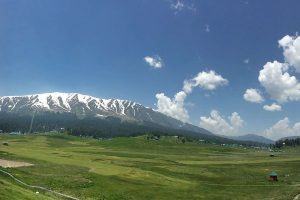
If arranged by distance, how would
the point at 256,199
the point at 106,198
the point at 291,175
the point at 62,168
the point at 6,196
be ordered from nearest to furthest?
the point at 6,196, the point at 106,198, the point at 256,199, the point at 62,168, the point at 291,175

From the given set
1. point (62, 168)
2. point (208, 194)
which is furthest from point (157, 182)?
point (62, 168)

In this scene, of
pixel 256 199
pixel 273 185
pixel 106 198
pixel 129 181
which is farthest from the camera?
pixel 273 185

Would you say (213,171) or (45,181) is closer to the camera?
(45,181)

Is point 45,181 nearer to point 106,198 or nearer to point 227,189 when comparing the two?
point 106,198

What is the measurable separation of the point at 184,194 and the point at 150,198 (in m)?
10.2

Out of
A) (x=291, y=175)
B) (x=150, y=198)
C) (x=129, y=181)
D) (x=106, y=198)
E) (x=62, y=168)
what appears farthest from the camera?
(x=291, y=175)

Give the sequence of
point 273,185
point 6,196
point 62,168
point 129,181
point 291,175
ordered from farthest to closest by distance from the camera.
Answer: point 291,175 → point 273,185 → point 62,168 → point 129,181 → point 6,196

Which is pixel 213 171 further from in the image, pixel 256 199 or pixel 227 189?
pixel 256 199

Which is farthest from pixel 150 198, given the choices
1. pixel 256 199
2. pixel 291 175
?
pixel 291 175

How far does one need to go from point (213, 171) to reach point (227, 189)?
143 feet

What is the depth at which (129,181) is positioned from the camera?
9869cm

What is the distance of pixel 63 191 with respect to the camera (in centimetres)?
7762

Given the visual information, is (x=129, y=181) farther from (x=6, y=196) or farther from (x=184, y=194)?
(x=6, y=196)

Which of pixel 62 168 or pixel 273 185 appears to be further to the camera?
pixel 273 185
